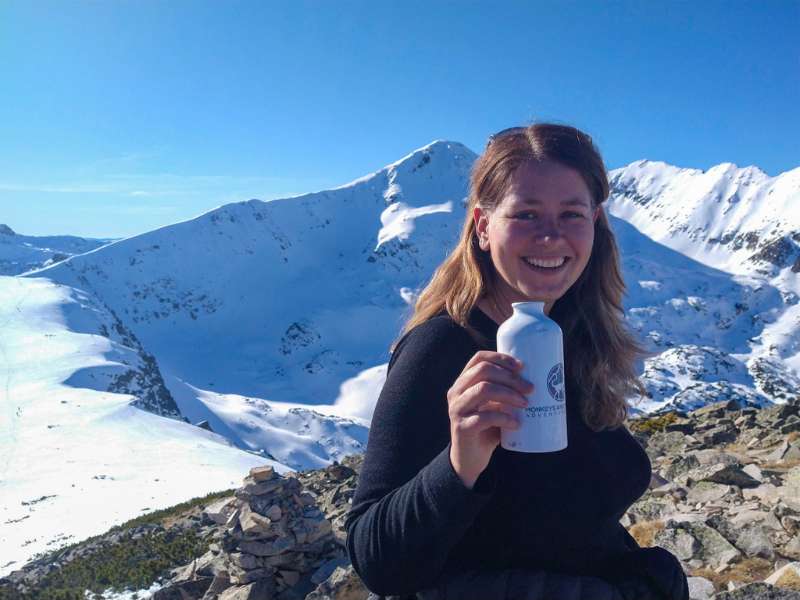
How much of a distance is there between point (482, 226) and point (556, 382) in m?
0.96

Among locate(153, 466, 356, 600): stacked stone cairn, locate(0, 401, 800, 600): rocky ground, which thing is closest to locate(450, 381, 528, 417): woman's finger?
locate(0, 401, 800, 600): rocky ground

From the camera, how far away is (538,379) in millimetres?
2344

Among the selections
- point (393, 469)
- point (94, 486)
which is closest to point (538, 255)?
point (393, 469)

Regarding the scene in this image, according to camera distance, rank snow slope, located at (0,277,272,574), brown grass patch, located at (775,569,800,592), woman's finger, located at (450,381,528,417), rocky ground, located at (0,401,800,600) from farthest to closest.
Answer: snow slope, located at (0,277,272,574) → rocky ground, located at (0,401,800,600) → brown grass patch, located at (775,569,800,592) → woman's finger, located at (450,381,528,417)

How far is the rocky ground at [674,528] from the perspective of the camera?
20.6 feet

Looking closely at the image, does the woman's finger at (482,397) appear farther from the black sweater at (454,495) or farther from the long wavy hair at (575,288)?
the long wavy hair at (575,288)

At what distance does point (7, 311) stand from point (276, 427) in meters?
49.9

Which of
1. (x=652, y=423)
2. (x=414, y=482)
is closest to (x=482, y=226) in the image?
(x=414, y=482)

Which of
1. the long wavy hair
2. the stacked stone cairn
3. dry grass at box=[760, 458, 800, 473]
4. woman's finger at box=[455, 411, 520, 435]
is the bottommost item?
the stacked stone cairn

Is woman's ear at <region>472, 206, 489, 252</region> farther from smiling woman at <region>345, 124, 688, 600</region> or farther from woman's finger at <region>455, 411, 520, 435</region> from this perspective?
woman's finger at <region>455, 411, 520, 435</region>

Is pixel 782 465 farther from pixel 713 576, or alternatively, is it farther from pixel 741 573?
pixel 713 576

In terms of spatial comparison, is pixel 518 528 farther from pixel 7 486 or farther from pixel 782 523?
pixel 7 486

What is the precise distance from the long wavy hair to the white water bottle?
372mm

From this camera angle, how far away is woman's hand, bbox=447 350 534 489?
2188 millimetres
